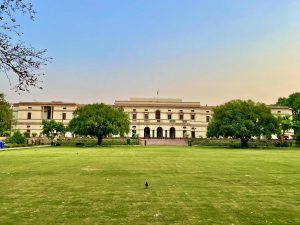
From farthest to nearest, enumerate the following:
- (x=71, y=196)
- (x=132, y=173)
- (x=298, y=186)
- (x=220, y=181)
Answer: (x=132, y=173) → (x=220, y=181) → (x=298, y=186) → (x=71, y=196)

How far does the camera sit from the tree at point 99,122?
206 ft

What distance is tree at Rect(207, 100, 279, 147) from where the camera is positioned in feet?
205

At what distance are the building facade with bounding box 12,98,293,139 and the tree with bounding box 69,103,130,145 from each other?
126 ft

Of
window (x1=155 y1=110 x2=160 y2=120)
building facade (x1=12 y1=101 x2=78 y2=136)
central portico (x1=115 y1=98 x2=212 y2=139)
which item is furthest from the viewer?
building facade (x1=12 y1=101 x2=78 y2=136)

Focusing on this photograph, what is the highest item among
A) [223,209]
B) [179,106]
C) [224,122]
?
[179,106]

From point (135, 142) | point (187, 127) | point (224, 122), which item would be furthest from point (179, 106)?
point (224, 122)

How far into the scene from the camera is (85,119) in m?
64.4

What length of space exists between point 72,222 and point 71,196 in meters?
3.27

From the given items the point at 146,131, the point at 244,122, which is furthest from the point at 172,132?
the point at 244,122

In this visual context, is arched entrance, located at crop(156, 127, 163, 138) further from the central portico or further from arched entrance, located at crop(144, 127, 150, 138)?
arched entrance, located at crop(144, 127, 150, 138)

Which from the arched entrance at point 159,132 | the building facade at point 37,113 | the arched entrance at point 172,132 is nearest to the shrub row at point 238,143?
the arched entrance at point 172,132

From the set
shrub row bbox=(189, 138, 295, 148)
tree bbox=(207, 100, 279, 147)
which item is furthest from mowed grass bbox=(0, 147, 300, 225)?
shrub row bbox=(189, 138, 295, 148)

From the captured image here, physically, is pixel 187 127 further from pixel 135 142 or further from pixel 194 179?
pixel 194 179

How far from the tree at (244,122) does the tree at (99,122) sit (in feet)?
51.6
